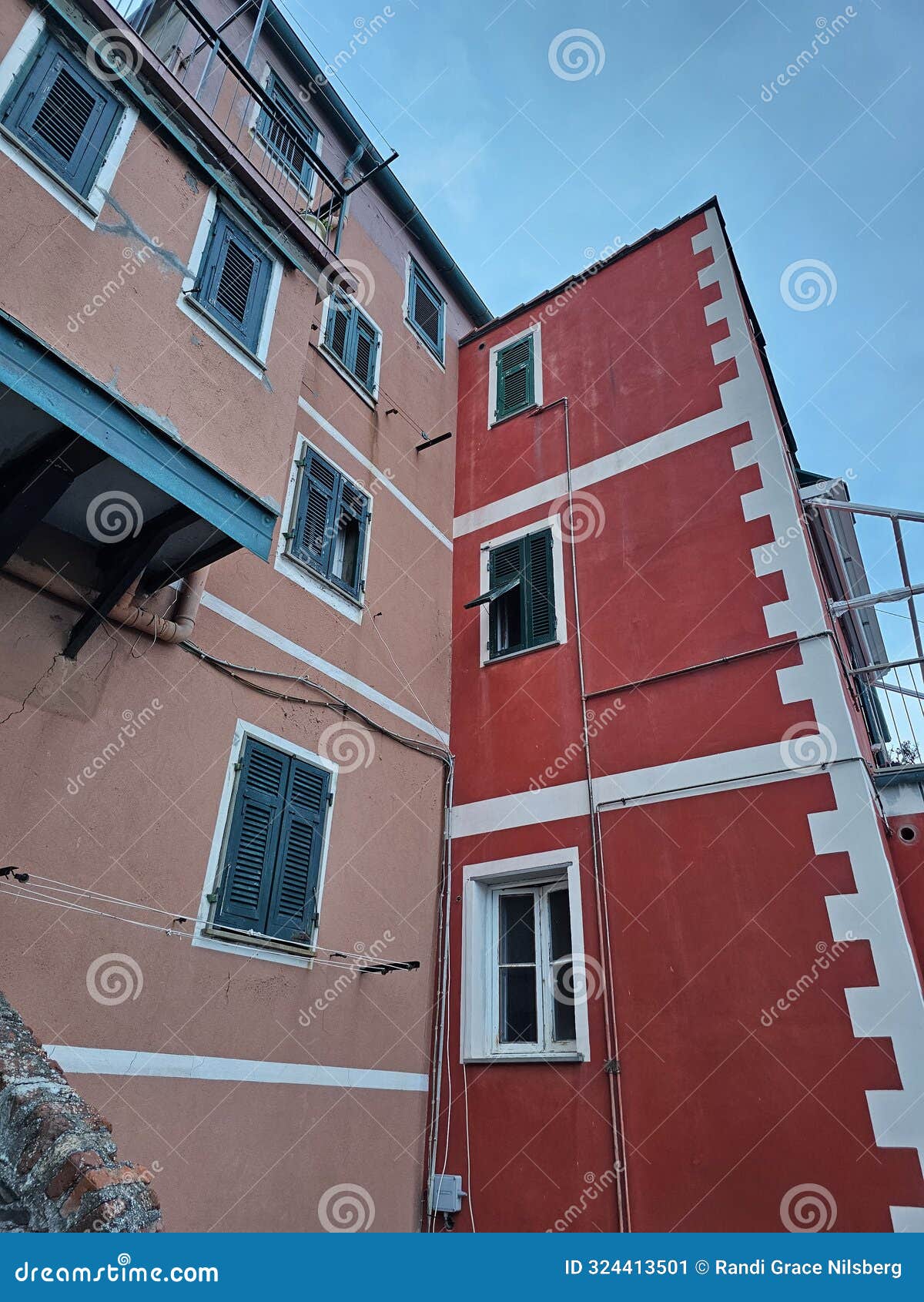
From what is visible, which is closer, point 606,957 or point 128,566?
point 128,566

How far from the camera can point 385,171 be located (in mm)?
10820

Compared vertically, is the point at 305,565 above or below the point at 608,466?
below

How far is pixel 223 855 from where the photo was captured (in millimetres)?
5766

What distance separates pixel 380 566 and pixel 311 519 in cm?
97

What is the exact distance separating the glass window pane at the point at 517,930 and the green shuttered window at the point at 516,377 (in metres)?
5.74

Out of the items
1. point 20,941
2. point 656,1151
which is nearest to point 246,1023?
point 20,941

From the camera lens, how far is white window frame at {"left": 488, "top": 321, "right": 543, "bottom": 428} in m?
9.91

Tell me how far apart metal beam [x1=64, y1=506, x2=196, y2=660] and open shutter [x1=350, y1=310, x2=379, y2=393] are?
4.52 meters

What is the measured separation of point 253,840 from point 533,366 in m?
6.91

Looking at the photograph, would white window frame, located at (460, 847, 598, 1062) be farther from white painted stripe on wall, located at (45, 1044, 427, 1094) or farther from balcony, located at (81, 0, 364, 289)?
balcony, located at (81, 0, 364, 289)

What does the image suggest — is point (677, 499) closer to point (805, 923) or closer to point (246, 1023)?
point (805, 923)
